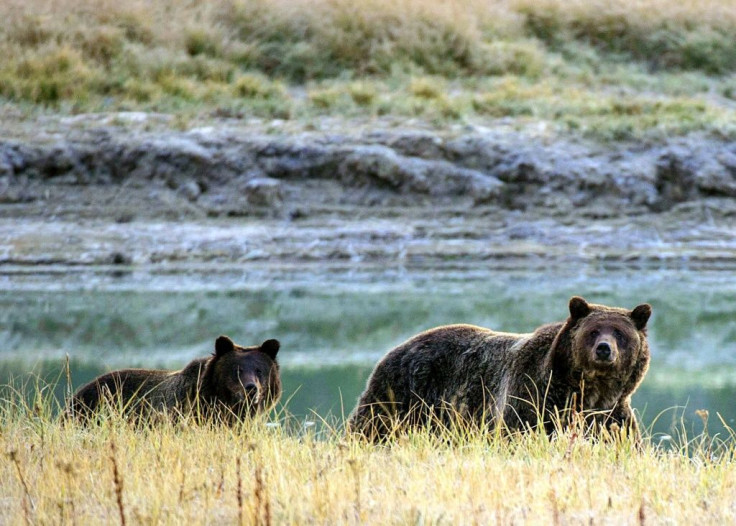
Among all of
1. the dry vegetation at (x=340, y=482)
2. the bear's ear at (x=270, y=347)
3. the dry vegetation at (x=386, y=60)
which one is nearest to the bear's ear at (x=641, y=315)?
the dry vegetation at (x=340, y=482)

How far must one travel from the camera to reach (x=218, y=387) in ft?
23.8

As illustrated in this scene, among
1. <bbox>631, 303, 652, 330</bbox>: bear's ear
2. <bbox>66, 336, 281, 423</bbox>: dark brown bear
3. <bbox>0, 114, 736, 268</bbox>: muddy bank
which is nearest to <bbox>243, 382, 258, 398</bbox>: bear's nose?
<bbox>66, 336, 281, 423</bbox>: dark brown bear

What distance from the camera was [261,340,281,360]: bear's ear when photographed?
7.35 m

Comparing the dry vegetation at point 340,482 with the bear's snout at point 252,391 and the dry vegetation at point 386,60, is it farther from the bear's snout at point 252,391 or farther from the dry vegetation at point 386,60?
the dry vegetation at point 386,60

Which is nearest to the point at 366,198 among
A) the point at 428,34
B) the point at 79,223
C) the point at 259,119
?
the point at 259,119

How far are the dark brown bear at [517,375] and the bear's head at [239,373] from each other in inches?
24.7

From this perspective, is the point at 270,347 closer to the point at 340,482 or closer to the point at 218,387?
the point at 218,387

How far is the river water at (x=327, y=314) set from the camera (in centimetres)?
1072

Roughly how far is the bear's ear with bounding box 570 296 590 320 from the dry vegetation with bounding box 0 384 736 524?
72 cm

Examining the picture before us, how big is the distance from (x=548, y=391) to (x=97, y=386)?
3.19m

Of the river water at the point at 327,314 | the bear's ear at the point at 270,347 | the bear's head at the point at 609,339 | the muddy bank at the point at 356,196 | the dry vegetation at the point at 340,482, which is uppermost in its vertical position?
the bear's head at the point at 609,339

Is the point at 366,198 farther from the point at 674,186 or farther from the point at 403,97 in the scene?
the point at 674,186

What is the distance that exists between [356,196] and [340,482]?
46.6ft

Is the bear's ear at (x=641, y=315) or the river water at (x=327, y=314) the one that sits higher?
the bear's ear at (x=641, y=315)
